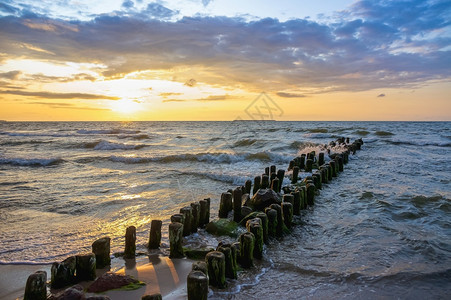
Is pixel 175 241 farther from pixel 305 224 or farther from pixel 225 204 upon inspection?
pixel 305 224

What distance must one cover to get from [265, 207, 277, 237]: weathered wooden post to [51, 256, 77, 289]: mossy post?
3756mm

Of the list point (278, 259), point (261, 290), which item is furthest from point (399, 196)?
point (261, 290)

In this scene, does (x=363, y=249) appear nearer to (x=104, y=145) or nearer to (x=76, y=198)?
(x=76, y=198)

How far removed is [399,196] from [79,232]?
9.82 m

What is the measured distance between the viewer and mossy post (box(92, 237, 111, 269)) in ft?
16.4

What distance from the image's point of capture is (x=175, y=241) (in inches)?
217

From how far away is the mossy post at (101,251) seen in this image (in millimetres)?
4984

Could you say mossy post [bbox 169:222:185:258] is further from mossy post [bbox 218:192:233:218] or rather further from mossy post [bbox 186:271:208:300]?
mossy post [bbox 218:192:233:218]

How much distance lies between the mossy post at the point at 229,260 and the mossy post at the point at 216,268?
27 cm

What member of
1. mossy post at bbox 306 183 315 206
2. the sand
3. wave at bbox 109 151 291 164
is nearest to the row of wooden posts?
the sand

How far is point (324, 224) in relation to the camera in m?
7.71

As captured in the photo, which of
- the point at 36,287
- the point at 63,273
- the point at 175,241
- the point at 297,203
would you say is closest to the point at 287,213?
the point at 297,203

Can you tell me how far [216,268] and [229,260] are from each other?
41 cm

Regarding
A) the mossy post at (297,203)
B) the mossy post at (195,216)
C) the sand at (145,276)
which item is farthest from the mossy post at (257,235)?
the mossy post at (297,203)
